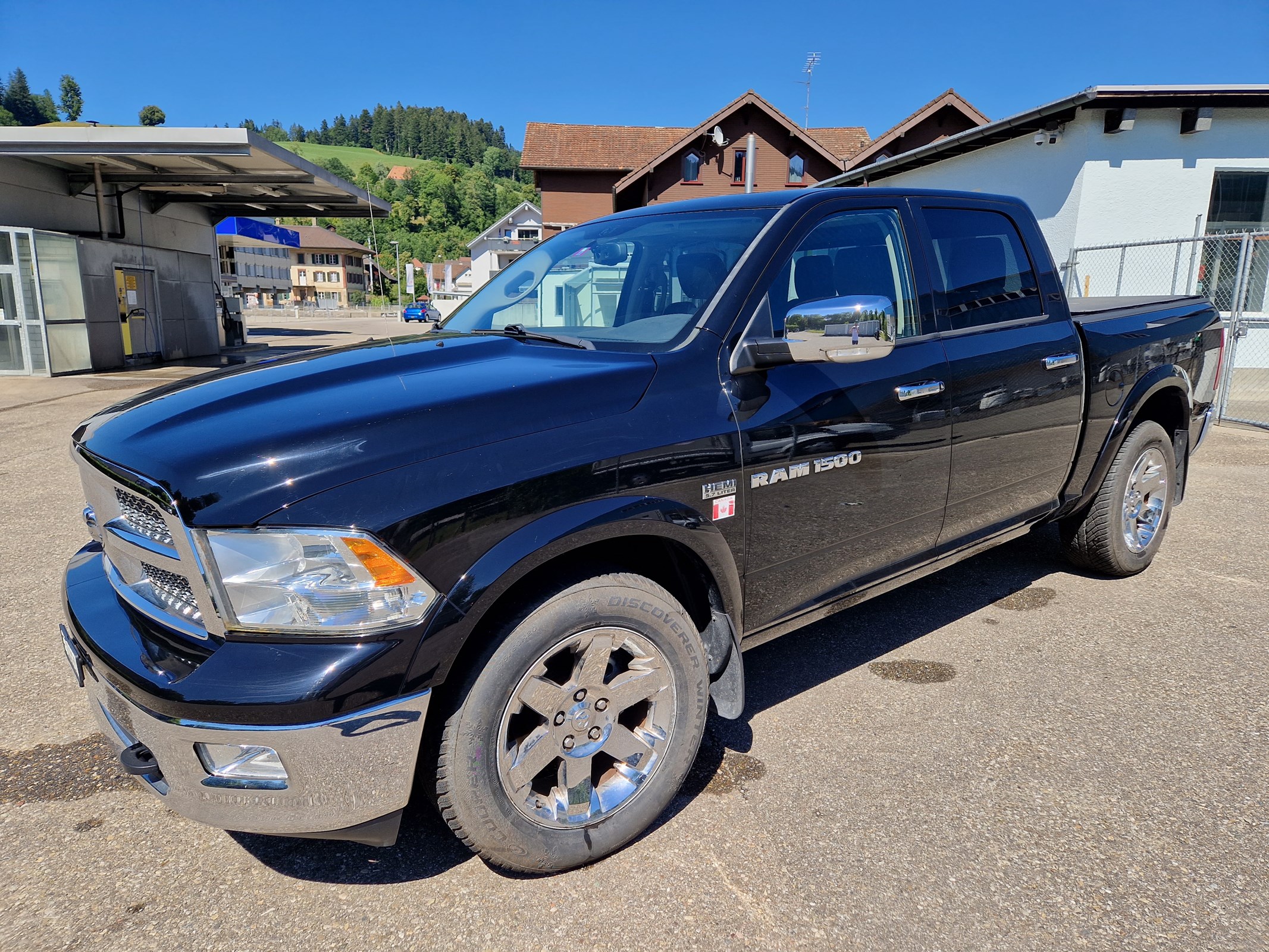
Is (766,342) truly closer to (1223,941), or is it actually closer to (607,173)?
(1223,941)

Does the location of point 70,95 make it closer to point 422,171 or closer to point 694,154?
point 422,171

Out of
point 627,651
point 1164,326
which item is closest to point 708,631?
point 627,651

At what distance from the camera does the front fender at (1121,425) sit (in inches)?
164

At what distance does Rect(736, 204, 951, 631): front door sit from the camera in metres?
2.63

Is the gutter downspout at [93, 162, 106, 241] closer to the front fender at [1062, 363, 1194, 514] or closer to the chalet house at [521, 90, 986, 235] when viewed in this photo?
the chalet house at [521, 90, 986, 235]

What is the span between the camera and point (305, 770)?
1886mm

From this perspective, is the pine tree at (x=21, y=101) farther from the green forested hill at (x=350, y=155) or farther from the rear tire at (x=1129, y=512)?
the rear tire at (x=1129, y=512)

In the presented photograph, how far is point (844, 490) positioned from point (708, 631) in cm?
69

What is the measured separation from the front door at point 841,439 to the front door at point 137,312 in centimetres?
1885

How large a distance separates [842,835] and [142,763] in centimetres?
190

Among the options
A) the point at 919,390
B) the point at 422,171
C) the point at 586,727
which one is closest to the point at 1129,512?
the point at 919,390

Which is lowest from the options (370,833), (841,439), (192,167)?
(370,833)

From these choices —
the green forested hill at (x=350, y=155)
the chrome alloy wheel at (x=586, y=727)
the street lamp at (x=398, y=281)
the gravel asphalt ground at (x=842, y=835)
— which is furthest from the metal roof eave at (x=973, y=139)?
A: the green forested hill at (x=350, y=155)

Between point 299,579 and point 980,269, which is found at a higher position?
point 980,269
